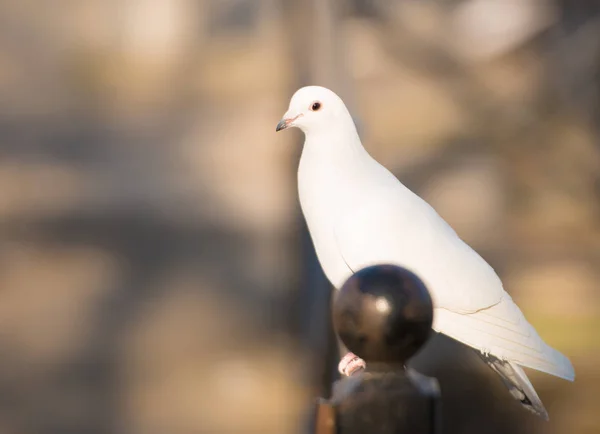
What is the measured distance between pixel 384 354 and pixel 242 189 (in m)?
1.51

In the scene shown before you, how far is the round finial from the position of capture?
384 millimetres

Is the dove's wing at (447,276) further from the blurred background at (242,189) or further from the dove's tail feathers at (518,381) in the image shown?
the blurred background at (242,189)

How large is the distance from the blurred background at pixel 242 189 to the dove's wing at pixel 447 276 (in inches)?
29.0

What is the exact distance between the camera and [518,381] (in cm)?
110

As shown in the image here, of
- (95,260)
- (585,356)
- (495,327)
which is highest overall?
(95,260)

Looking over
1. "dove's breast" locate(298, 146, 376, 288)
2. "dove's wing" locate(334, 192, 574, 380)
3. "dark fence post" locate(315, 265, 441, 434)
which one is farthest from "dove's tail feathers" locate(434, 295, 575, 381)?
"dark fence post" locate(315, 265, 441, 434)

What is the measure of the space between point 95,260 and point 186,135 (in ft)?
1.29

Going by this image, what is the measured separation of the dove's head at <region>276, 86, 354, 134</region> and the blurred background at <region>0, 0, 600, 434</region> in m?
0.71

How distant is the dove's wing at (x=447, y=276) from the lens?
3.48ft

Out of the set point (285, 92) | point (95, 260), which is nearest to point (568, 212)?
point (285, 92)

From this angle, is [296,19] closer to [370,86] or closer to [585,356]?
[370,86]

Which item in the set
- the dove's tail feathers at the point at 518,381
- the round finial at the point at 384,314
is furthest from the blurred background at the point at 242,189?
the round finial at the point at 384,314

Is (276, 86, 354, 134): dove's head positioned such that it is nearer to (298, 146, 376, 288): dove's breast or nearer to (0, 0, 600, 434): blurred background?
(298, 146, 376, 288): dove's breast

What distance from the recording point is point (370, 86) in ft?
6.17
